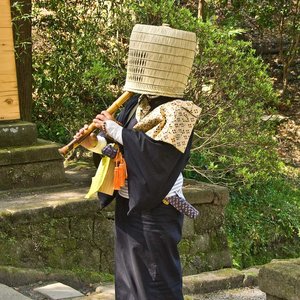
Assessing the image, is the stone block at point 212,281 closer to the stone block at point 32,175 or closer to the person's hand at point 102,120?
the stone block at point 32,175

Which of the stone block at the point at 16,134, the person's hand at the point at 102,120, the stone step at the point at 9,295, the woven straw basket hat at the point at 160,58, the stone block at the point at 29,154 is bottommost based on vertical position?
the stone step at the point at 9,295

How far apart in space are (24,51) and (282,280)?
4198mm

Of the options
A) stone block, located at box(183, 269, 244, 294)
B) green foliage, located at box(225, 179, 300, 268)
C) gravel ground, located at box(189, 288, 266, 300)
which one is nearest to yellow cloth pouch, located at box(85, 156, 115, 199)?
stone block, located at box(183, 269, 244, 294)

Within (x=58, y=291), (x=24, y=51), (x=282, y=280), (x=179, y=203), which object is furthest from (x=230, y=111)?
(x=179, y=203)

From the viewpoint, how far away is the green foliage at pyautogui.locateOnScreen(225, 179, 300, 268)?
25.0 ft

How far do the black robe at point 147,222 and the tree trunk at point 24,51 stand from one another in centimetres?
356

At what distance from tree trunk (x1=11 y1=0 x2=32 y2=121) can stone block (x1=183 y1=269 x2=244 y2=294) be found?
9.25 feet

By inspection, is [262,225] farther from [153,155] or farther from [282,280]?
[153,155]

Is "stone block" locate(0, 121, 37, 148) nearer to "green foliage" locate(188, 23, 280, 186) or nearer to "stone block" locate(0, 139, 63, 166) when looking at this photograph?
"stone block" locate(0, 139, 63, 166)

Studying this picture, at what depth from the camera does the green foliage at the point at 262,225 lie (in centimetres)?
762

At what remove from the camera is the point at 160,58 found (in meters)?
3.25

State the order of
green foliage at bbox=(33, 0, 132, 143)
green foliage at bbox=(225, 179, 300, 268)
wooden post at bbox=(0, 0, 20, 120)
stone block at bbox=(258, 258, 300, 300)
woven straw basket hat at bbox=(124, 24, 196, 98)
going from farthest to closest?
1. green foliage at bbox=(225, 179, 300, 268)
2. green foliage at bbox=(33, 0, 132, 143)
3. wooden post at bbox=(0, 0, 20, 120)
4. stone block at bbox=(258, 258, 300, 300)
5. woven straw basket hat at bbox=(124, 24, 196, 98)

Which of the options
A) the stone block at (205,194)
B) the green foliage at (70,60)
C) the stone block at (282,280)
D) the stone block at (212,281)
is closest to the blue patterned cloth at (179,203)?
the stone block at (282,280)

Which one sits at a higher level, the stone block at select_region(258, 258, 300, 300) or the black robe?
the black robe
